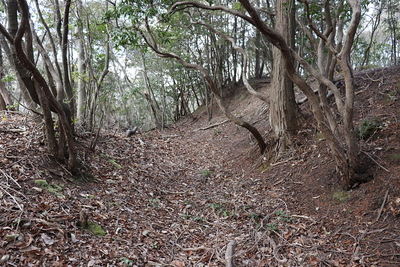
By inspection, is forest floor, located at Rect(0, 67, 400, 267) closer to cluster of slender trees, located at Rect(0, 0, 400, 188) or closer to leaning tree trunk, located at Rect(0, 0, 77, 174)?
leaning tree trunk, located at Rect(0, 0, 77, 174)

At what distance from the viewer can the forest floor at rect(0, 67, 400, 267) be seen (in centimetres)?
358

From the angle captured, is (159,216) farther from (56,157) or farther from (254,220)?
(56,157)

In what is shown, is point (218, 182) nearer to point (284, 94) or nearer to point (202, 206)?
point (202, 206)

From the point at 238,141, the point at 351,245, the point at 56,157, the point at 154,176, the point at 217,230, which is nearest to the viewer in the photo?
the point at 351,245

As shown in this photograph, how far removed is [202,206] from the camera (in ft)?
19.5

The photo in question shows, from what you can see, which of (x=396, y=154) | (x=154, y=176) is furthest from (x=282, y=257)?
(x=154, y=176)

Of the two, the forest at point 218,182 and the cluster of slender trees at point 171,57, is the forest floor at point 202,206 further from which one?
the cluster of slender trees at point 171,57

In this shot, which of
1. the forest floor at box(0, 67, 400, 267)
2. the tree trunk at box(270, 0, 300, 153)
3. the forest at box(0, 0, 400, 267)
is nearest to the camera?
the forest floor at box(0, 67, 400, 267)

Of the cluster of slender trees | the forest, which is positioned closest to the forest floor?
the forest

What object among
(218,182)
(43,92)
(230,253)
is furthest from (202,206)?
(43,92)

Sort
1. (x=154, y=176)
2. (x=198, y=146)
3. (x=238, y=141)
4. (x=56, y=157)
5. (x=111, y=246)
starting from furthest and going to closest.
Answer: (x=198, y=146), (x=238, y=141), (x=154, y=176), (x=56, y=157), (x=111, y=246)

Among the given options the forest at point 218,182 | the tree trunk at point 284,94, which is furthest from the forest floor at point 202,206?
the tree trunk at point 284,94

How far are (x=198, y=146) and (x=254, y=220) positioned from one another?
688 cm

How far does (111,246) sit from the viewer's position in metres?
3.70
